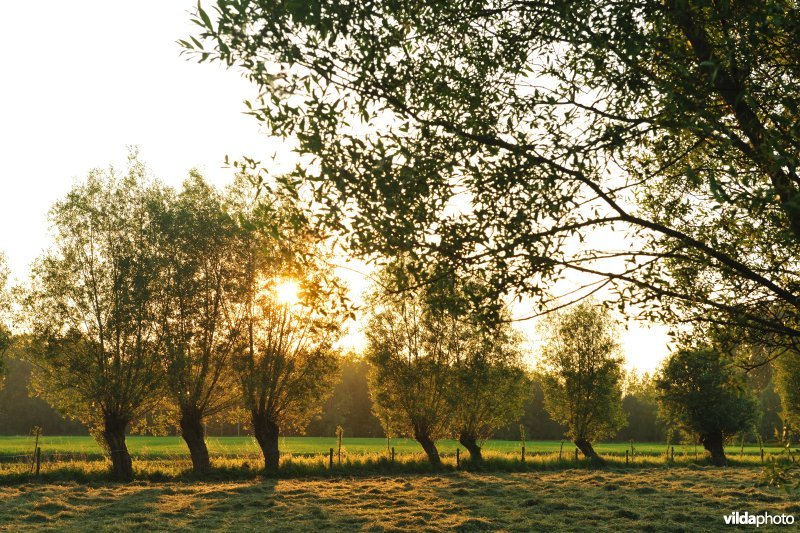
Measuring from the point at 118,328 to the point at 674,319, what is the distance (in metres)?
30.6

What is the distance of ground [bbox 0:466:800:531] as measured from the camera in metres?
19.6

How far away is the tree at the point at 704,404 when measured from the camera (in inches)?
1847

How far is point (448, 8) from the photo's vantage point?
9.48 meters

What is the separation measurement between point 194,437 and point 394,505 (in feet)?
52.8

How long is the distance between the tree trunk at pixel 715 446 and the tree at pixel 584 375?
6466 millimetres

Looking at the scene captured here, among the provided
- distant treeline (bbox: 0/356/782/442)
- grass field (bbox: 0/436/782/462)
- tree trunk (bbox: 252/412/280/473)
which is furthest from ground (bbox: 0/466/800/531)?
distant treeline (bbox: 0/356/782/442)

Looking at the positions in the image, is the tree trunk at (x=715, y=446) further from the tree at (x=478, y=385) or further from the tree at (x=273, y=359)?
the tree at (x=273, y=359)

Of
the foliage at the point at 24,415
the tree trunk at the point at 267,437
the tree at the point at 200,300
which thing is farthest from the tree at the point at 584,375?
the foliage at the point at 24,415

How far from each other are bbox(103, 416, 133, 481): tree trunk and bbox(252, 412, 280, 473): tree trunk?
22.7 ft

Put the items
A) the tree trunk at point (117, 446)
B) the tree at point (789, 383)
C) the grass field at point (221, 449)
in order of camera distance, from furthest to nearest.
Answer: the tree at point (789, 383)
the grass field at point (221, 449)
the tree trunk at point (117, 446)

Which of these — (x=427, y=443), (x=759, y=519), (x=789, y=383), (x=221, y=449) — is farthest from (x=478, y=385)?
(x=789, y=383)

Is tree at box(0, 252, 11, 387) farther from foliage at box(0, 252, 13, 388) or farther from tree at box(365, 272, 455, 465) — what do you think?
tree at box(365, 272, 455, 465)

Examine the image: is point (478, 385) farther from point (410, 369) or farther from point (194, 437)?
point (194, 437)

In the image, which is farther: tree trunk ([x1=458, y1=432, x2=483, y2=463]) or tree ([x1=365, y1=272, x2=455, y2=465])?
tree trunk ([x1=458, y1=432, x2=483, y2=463])
